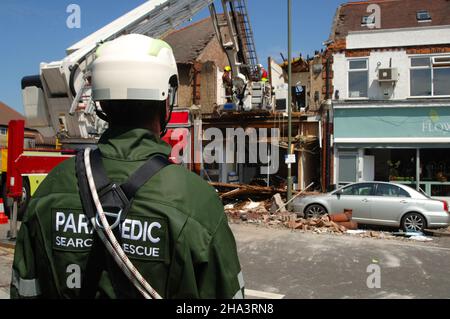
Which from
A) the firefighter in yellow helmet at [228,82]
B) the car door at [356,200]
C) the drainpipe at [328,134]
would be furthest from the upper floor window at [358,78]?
the car door at [356,200]

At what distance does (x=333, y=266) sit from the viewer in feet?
26.1

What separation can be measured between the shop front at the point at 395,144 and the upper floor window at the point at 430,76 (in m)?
0.69

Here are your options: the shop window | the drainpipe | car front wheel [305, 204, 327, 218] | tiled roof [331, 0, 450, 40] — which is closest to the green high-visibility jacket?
car front wheel [305, 204, 327, 218]

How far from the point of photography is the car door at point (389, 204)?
39.2 feet

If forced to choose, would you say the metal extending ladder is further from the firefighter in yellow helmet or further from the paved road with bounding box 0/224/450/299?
the paved road with bounding box 0/224/450/299

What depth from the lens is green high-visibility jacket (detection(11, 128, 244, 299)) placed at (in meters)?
1.58

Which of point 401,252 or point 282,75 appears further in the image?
point 282,75

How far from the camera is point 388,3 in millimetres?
21422

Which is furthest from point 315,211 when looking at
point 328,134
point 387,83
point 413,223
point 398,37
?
point 398,37

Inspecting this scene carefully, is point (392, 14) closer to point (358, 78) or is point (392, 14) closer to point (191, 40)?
point (358, 78)

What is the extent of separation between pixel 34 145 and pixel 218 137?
8.91m

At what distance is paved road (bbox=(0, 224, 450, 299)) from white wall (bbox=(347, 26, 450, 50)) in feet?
32.4
